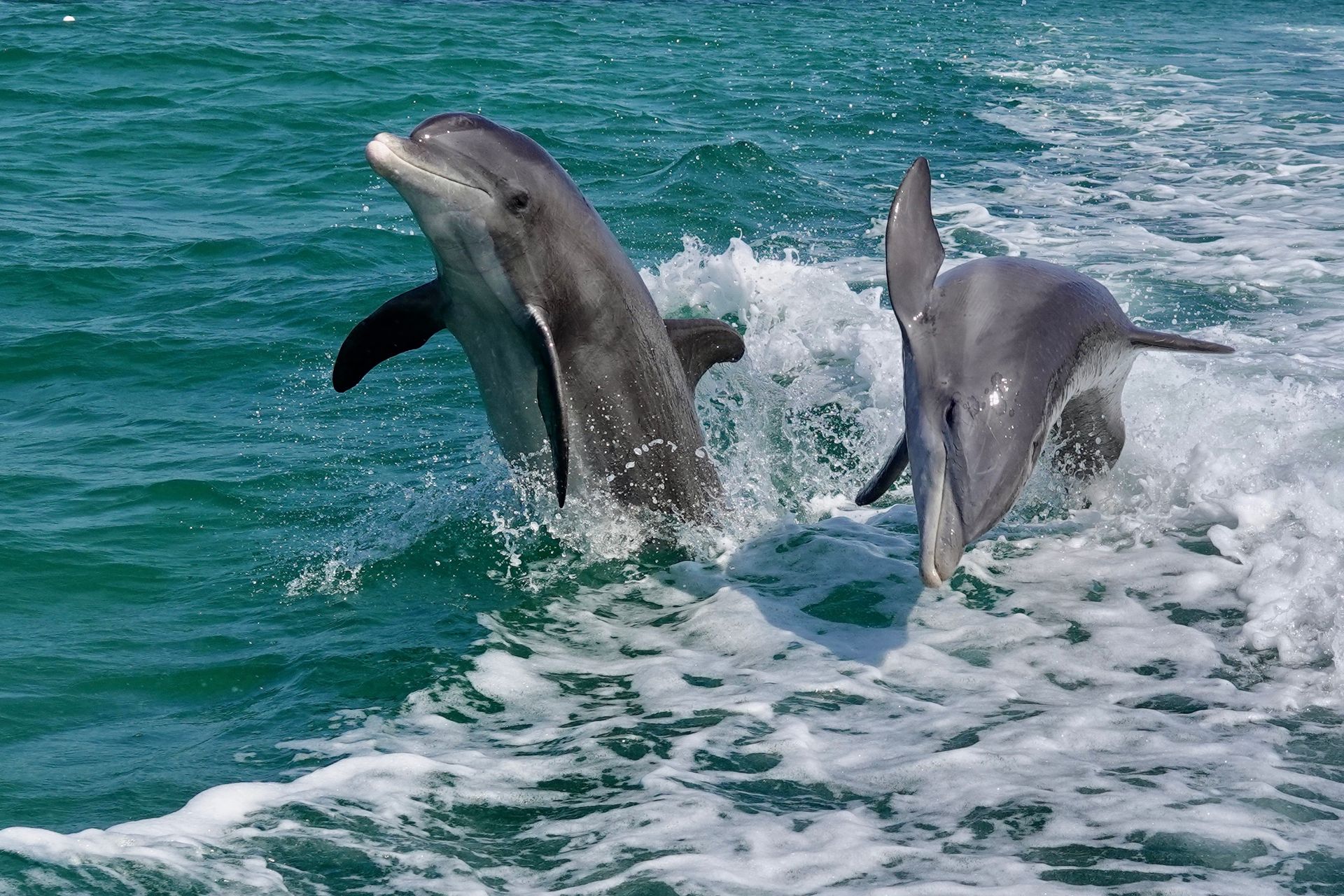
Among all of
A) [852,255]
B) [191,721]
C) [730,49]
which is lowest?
[191,721]

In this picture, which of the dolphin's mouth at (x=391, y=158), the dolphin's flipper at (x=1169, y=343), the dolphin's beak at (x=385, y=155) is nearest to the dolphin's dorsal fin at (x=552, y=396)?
the dolphin's mouth at (x=391, y=158)

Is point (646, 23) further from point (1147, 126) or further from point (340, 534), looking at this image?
point (340, 534)

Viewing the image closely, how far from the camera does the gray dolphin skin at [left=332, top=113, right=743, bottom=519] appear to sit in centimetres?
826

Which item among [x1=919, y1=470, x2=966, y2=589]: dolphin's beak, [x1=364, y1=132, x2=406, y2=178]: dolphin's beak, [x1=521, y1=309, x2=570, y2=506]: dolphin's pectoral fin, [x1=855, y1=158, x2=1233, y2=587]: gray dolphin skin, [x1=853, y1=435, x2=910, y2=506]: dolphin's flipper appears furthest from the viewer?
[x1=521, y1=309, x2=570, y2=506]: dolphin's pectoral fin

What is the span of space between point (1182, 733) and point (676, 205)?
12.9 m

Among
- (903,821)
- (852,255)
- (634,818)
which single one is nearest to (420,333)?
(634,818)

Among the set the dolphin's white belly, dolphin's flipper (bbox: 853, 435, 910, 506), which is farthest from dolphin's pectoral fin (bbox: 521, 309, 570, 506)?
dolphin's flipper (bbox: 853, 435, 910, 506)

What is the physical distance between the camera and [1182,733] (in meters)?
6.61

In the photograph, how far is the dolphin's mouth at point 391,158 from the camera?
7730 millimetres

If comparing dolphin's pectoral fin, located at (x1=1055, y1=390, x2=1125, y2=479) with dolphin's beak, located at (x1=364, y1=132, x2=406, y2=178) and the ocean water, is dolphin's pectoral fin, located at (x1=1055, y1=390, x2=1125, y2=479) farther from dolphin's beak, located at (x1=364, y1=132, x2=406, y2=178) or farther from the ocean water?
dolphin's beak, located at (x1=364, y1=132, x2=406, y2=178)

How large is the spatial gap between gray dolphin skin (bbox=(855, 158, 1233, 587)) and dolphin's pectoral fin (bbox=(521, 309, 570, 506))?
1756mm

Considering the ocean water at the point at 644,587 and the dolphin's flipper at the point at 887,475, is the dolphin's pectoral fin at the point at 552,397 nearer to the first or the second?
the ocean water at the point at 644,587

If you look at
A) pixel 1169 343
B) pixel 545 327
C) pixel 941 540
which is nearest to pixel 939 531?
pixel 941 540

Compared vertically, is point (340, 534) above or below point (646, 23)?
below
